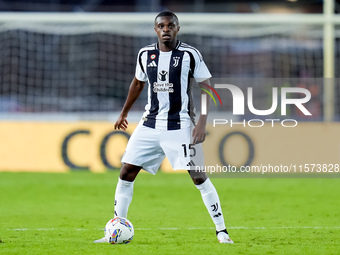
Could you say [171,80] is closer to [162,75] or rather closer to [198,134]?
[162,75]

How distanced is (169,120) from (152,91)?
0.97 ft

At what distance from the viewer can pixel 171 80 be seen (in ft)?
19.7

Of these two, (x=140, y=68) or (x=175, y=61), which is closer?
(x=175, y=61)

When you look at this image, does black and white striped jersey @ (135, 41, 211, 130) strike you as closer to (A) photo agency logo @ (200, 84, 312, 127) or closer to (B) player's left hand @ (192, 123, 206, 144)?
(B) player's left hand @ (192, 123, 206, 144)

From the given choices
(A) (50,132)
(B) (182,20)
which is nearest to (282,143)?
(B) (182,20)

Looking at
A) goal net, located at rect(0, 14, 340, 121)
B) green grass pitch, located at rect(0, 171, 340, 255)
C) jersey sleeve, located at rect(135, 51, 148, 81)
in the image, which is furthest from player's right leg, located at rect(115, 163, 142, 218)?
goal net, located at rect(0, 14, 340, 121)

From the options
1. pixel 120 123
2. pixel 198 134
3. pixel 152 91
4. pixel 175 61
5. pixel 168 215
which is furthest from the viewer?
pixel 168 215

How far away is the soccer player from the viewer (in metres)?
5.95

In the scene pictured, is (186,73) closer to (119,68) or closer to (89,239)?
(89,239)

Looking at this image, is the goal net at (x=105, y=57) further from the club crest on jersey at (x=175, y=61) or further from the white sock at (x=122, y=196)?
the white sock at (x=122, y=196)

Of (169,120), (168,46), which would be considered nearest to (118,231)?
(169,120)

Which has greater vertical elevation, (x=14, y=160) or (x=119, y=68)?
(x=119, y=68)

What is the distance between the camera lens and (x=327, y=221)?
7.79 metres

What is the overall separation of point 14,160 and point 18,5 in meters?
11.4
